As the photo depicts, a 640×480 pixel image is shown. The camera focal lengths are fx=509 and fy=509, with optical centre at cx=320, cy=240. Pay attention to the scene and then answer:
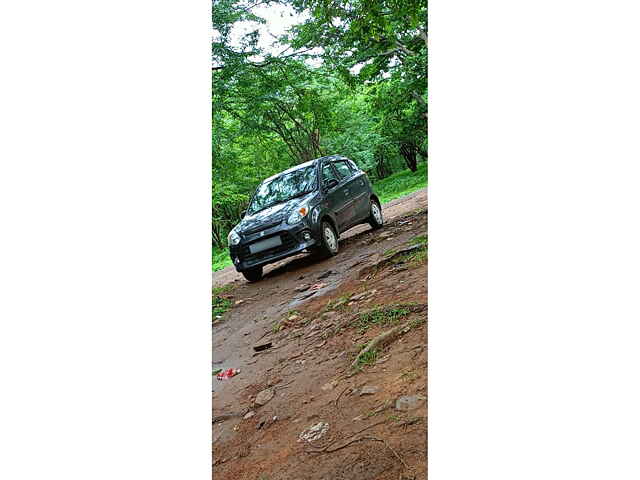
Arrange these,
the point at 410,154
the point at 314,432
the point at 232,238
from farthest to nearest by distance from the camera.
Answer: the point at 232,238 < the point at 410,154 < the point at 314,432

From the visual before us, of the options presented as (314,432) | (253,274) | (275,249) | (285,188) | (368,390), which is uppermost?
(285,188)

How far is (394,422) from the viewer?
1.79 meters

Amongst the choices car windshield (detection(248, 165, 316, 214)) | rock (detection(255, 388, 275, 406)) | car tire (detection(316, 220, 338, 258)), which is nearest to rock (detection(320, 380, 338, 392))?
rock (detection(255, 388, 275, 406))

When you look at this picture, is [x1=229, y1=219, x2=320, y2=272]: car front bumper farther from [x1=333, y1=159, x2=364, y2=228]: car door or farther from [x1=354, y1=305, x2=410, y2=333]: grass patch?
[x1=354, y1=305, x2=410, y2=333]: grass patch

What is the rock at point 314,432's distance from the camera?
1.82m

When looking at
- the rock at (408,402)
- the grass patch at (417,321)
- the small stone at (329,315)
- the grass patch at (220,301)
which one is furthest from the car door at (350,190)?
the rock at (408,402)

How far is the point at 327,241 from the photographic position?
2.19m

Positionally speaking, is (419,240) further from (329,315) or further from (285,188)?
(285,188)

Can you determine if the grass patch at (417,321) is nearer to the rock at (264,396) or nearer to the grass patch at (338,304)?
the grass patch at (338,304)

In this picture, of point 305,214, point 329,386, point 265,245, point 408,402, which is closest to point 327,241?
point 305,214

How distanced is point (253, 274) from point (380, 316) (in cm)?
58

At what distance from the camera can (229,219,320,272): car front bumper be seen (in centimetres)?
216
